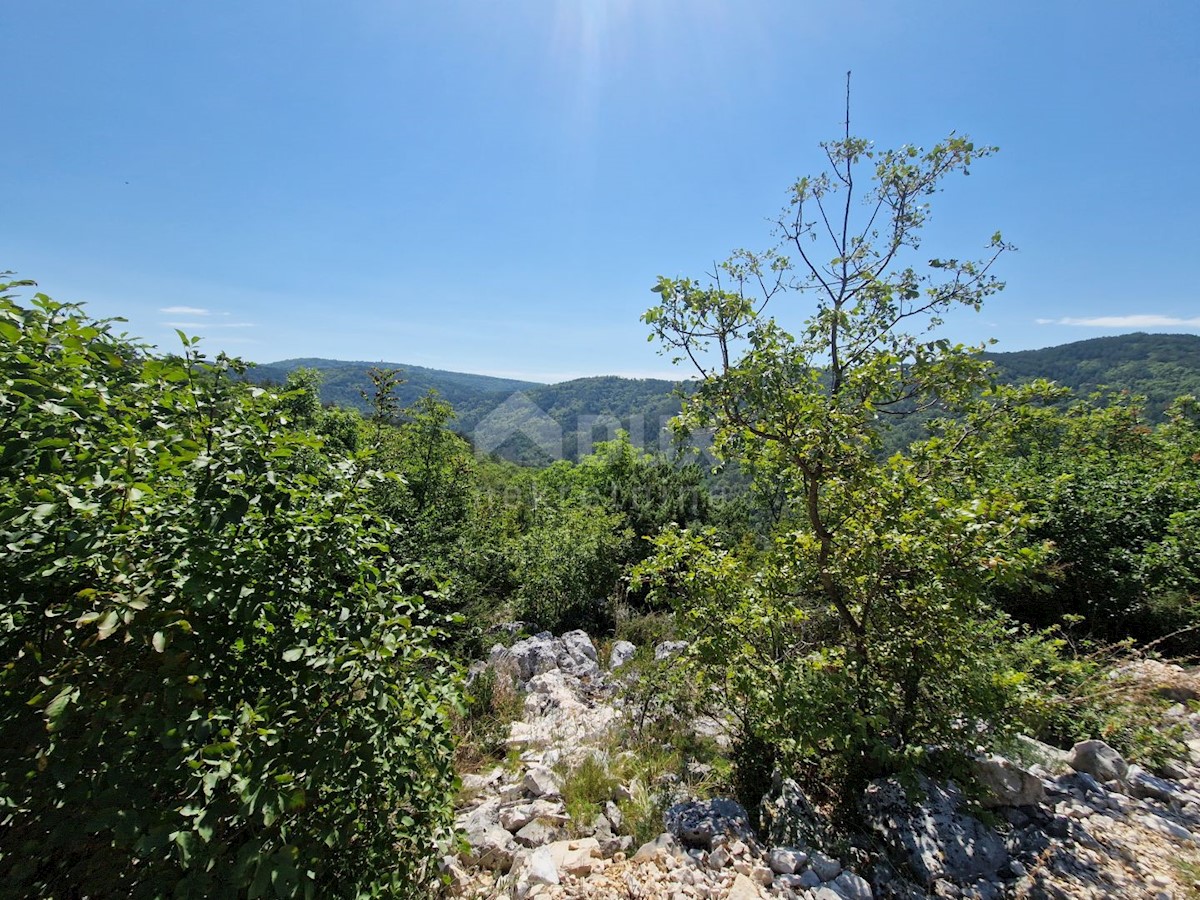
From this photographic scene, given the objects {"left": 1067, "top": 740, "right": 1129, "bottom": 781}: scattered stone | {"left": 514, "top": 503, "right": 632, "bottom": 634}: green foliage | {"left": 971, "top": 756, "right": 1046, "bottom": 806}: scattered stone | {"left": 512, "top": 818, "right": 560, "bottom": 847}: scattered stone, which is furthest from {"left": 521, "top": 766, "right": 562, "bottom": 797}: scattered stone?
{"left": 514, "top": 503, "right": 632, "bottom": 634}: green foliage

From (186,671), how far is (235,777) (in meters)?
0.40

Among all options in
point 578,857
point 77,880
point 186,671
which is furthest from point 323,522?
point 578,857

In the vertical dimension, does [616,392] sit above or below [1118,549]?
above

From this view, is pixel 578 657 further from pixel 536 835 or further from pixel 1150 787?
pixel 1150 787

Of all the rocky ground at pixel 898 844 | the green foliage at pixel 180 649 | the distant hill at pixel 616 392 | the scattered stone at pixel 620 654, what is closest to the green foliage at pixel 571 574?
the scattered stone at pixel 620 654

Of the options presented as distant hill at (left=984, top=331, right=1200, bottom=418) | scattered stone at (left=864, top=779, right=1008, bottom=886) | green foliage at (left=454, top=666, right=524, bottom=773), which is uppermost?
distant hill at (left=984, top=331, right=1200, bottom=418)

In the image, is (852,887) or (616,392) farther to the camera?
(616,392)

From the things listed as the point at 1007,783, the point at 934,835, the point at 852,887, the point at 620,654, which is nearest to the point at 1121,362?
the point at 620,654

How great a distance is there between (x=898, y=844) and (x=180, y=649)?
13.7 feet

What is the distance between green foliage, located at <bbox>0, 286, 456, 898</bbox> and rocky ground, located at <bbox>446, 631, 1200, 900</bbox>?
136 centimetres

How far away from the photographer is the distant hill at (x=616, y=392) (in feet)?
182

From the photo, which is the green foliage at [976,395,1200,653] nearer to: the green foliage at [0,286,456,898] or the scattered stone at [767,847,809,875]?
the scattered stone at [767,847,809,875]

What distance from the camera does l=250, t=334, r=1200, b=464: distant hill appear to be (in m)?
55.3

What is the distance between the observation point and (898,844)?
324cm
